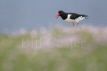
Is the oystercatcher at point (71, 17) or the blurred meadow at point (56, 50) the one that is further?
the oystercatcher at point (71, 17)

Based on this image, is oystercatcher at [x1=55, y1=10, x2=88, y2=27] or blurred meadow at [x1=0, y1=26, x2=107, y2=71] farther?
oystercatcher at [x1=55, y1=10, x2=88, y2=27]

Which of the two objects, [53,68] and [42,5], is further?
[42,5]

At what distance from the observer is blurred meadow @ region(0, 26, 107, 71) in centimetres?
185

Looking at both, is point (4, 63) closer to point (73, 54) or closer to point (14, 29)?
point (14, 29)

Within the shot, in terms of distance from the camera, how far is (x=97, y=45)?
6.30 ft

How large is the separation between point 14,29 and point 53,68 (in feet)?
1.70

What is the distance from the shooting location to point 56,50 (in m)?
1.92

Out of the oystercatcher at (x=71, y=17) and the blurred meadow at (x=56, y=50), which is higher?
the oystercatcher at (x=71, y=17)

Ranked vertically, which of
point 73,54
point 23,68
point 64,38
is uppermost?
point 64,38

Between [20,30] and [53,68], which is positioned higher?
[20,30]

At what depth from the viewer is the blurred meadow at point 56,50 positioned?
1.85 m

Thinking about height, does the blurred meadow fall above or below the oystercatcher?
below

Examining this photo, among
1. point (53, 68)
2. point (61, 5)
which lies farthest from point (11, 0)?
point (53, 68)

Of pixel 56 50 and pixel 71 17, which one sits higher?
pixel 71 17
